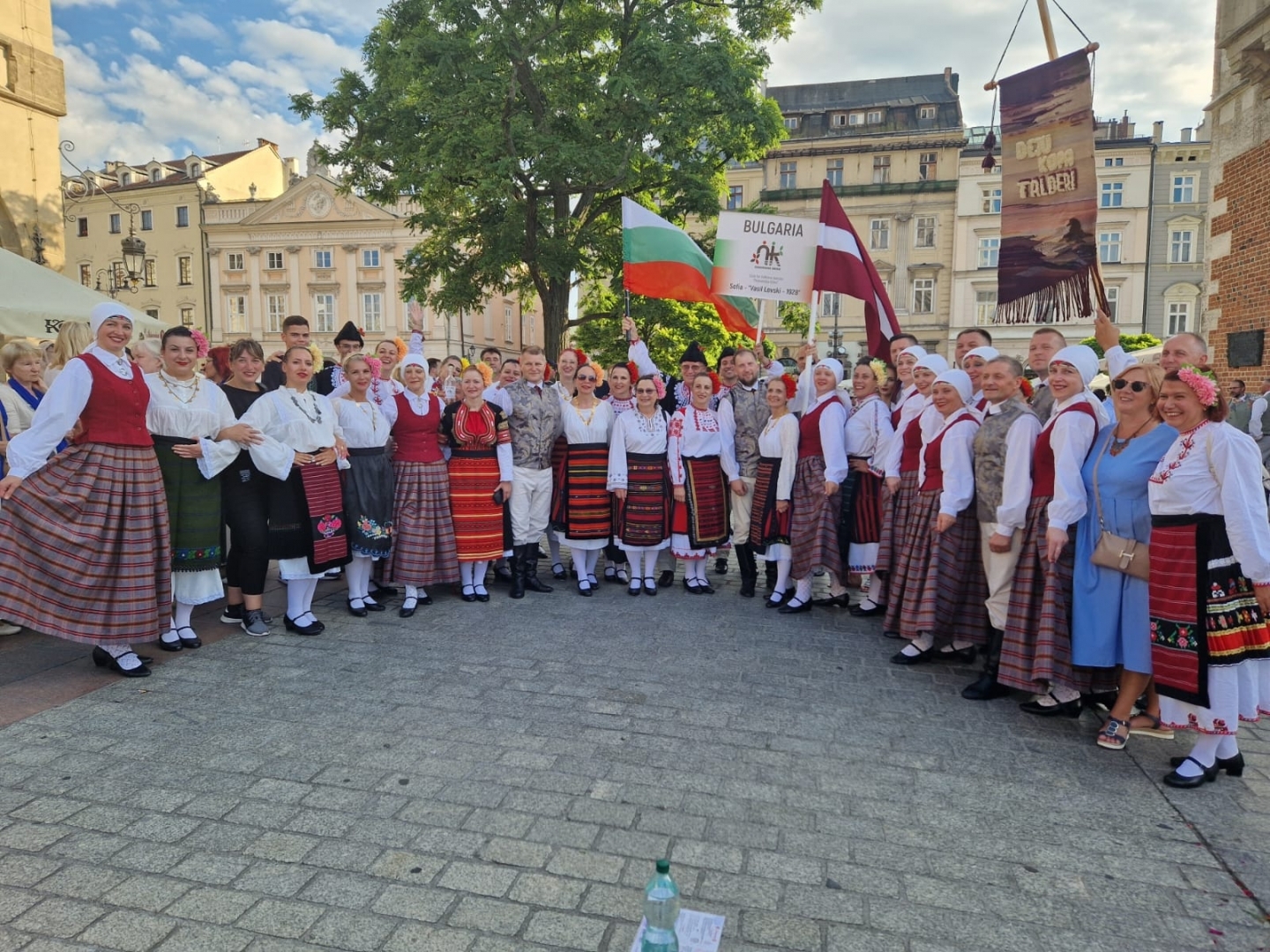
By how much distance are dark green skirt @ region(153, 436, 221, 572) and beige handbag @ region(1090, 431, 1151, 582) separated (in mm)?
5060

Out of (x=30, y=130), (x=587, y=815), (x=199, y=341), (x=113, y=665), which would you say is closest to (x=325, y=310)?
(x=30, y=130)

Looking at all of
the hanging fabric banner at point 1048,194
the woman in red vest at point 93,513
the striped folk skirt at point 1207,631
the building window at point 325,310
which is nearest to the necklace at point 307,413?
the woman in red vest at point 93,513

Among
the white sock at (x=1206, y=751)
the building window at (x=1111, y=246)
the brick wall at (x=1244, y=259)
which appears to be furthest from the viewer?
the building window at (x=1111, y=246)

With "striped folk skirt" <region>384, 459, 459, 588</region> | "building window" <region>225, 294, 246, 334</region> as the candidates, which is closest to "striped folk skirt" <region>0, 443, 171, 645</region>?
"striped folk skirt" <region>384, 459, 459, 588</region>

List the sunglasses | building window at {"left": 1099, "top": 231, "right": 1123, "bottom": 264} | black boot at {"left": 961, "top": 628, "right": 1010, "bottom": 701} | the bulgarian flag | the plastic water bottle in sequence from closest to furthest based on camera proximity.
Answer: the plastic water bottle < the sunglasses < black boot at {"left": 961, "top": 628, "right": 1010, "bottom": 701} < the bulgarian flag < building window at {"left": 1099, "top": 231, "right": 1123, "bottom": 264}

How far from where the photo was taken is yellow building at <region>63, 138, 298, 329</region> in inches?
1817

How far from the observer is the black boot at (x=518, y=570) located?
6.63 m

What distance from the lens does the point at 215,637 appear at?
531cm

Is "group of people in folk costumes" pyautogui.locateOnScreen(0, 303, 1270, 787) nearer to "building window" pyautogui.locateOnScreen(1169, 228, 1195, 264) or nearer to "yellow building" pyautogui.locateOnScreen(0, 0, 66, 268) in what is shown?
"yellow building" pyautogui.locateOnScreen(0, 0, 66, 268)

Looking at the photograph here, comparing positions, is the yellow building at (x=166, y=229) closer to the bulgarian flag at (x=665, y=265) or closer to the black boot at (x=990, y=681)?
the bulgarian flag at (x=665, y=265)

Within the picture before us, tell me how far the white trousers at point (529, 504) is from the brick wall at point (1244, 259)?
8834 mm

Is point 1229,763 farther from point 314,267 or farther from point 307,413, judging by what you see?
point 314,267

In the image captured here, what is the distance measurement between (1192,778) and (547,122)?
42.6 ft

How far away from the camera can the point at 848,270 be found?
7219 mm
